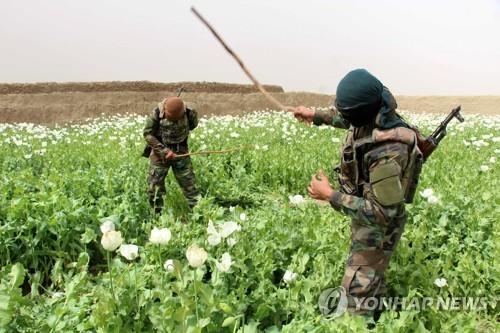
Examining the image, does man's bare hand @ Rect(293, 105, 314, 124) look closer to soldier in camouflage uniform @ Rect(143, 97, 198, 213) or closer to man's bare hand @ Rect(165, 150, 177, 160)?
soldier in camouflage uniform @ Rect(143, 97, 198, 213)

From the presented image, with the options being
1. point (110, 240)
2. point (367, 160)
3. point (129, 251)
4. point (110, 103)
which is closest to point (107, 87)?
point (110, 103)

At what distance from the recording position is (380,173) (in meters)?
2.77

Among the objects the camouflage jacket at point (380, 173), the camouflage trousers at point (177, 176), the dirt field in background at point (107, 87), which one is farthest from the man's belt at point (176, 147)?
the dirt field in background at point (107, 87)

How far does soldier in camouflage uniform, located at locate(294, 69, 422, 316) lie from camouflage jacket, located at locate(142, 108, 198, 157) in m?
3.38

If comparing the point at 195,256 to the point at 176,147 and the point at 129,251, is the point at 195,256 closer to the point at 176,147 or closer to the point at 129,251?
the point at 129,251

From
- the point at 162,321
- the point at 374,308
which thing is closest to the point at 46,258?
the point at 162,321

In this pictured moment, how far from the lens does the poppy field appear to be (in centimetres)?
301

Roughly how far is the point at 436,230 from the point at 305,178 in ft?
12.1

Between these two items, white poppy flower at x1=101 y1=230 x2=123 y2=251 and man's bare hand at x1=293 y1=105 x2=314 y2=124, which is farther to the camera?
man's bare hand at x1=293 y1=105 x2=314 y2=124

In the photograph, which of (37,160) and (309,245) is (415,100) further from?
(309,245)

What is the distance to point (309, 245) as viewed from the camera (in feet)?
14.2

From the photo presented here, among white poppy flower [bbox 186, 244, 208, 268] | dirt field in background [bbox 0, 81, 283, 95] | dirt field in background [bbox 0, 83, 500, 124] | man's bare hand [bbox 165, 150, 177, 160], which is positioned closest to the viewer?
white poppy flower [bbox 186, 244, 208, 268]

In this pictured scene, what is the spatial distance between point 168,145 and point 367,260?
380cm

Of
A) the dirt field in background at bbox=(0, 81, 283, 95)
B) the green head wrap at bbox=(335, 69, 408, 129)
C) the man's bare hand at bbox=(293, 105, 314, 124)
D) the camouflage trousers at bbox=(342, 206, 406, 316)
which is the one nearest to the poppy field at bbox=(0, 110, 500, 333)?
the camouflage trousers at bbox=(342, 206, 406, 316)
